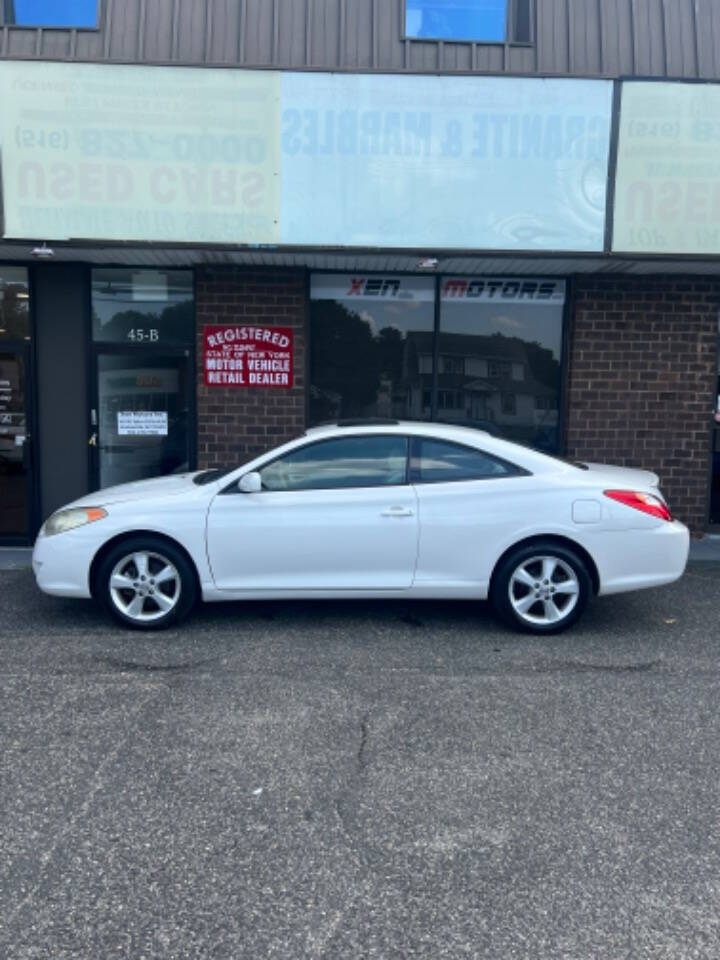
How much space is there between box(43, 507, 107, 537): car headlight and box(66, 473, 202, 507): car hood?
62 mm

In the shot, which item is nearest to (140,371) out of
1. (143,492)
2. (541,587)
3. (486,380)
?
(143,492)

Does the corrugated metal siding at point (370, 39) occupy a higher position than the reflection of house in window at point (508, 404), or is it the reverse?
the corrugated metal siding at point (370, 39)

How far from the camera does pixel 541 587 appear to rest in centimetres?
620

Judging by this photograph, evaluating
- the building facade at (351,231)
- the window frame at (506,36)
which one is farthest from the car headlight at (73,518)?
the window frame at (506,36)

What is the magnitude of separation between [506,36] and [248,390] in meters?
4.40

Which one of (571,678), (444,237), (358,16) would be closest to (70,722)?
(571,678)

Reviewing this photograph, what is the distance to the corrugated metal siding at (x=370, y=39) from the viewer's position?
8555 millimetres

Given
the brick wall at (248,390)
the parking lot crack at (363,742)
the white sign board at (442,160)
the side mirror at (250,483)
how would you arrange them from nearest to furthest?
the parking lot crack at (363,742) → the side mirror at (250,483) → the white sign board at (442,160) → the brick wall at (248,390)

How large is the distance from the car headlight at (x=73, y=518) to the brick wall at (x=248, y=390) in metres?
3.25

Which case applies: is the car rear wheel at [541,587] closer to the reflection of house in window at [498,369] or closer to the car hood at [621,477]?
the car hood at [621,477]

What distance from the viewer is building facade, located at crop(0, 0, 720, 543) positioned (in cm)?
819

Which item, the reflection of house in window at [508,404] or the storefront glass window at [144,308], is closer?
the storefront glass window at [144,308]

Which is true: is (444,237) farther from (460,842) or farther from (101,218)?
(460,842)

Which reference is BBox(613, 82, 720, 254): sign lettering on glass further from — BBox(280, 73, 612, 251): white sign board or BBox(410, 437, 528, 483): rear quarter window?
BBox(410, 437, 528, 483): rear quarter window
